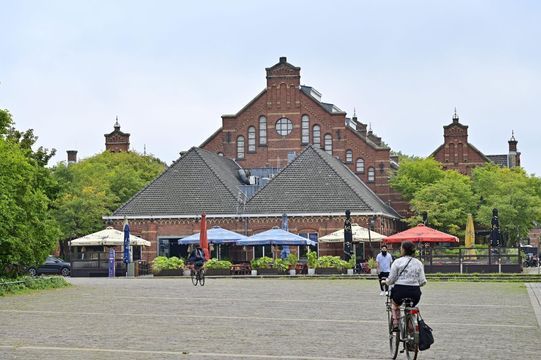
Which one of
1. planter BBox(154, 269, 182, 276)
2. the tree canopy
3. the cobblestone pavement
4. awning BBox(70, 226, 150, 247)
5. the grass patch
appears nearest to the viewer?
the cobblestone pavement

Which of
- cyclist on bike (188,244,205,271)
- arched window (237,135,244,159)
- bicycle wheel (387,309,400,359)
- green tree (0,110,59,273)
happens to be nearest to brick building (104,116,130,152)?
arched window (237,135,244,159)

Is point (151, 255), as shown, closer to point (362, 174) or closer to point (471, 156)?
point (362, 174)

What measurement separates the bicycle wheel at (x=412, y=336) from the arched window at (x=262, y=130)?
6323 cm

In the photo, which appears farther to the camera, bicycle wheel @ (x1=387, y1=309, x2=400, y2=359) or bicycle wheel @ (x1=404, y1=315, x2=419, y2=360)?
bicycle wheel @ (x1=387, y1=309, x2=400, y2=359)

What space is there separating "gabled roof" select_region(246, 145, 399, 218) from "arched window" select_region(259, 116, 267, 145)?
25.4 ft

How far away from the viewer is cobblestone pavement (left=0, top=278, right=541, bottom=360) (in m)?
15.2

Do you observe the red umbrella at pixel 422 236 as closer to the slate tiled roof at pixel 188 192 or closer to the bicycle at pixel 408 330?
the slate tiled roof at pixel 188 192

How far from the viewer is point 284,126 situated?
7688cm

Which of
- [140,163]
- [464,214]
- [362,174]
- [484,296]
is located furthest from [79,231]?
[484,296]

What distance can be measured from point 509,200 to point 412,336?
60.5 meters

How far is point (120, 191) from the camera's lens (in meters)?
78.2

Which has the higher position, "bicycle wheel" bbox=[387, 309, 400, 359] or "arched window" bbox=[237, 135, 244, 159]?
"arched window" bbox=[237, 135, 244, 159]

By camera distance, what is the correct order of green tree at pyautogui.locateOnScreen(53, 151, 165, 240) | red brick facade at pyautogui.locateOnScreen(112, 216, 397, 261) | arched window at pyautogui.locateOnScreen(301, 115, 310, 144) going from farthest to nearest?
arched window at pyautogui.locateOnScreen(301, 115, 310, 144)
green tree at pyautogui.locateOnScreen(53, 151, 165, 240)
red brick facade at pyautogui.locateOnScreen(112, 216, 397, 261)

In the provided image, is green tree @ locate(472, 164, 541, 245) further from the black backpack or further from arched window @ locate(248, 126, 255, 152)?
the black backpack
